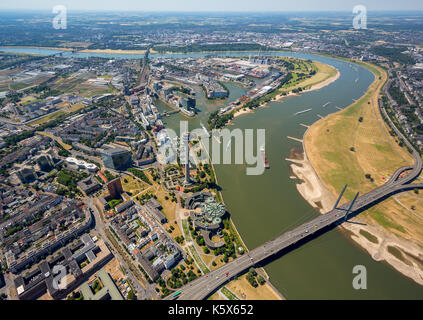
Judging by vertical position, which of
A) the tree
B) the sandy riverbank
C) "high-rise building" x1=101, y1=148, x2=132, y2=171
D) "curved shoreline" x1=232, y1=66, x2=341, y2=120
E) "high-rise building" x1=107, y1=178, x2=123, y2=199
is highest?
"curved shoreline" x1=232, y1=66, x2=341, y2=120

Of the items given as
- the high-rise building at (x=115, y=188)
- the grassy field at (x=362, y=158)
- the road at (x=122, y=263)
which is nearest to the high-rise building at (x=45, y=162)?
the road at (x=122, y=263)

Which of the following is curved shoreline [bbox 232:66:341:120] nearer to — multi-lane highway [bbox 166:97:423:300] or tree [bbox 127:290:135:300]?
multi-lane highway [bbox 166:97:423:300]

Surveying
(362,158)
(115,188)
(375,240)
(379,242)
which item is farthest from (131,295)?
(362,158)

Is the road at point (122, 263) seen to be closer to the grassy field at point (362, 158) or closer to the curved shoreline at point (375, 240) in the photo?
the curved shoreline at point (375, 240)

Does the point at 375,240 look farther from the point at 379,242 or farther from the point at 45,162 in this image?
the point at 45,162

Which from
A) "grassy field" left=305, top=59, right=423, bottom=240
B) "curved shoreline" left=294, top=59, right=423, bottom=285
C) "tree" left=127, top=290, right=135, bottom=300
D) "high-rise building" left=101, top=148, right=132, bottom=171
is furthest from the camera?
"high-rise building" left=101, top=148, right=132, bottom=171

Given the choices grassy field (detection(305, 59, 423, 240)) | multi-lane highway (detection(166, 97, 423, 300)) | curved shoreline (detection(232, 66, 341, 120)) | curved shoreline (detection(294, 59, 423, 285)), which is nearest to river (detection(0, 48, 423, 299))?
curved shoreline (detection(294, 59, 423, 285))

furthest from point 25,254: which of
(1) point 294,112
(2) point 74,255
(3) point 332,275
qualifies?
(1) point 294,112
